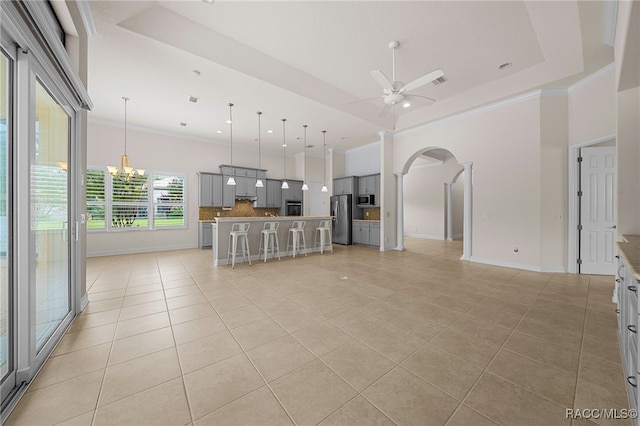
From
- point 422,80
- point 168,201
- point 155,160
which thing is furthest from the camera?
point 168,201

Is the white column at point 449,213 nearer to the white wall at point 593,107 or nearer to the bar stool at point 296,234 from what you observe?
the white wall at point 593,107

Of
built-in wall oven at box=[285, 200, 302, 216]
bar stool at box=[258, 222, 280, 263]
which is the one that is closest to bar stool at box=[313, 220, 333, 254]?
bar stool at box=[258, 222, 280, 263]

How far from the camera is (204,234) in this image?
7809 millimetres

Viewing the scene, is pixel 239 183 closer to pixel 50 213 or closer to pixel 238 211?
pixel 238 211

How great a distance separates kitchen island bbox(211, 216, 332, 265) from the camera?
219 inches

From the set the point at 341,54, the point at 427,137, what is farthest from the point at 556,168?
the point at 341,54

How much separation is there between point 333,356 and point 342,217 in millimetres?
6854

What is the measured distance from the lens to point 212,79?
14.7ft

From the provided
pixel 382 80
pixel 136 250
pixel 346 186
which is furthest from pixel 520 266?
pixel 136 250

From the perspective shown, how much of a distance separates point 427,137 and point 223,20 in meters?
5.41

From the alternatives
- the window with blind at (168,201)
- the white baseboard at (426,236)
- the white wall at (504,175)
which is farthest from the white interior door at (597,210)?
the window with blind at (168,201)

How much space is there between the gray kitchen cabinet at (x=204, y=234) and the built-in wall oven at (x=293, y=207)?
2.85 meters

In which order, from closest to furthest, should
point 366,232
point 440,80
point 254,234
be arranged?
point 440,80, point 254,234, point 366,232

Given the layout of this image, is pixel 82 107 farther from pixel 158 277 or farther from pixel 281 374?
pixel 281 374
